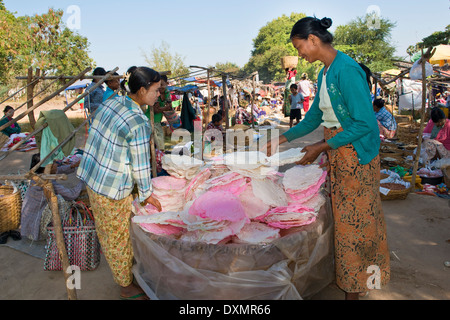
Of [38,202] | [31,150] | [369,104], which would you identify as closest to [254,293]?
[369,104]

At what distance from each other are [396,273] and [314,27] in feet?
6.72

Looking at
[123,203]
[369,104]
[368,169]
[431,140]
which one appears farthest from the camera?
[431,140]

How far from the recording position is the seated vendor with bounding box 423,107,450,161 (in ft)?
16.7

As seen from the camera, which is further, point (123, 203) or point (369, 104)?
point (123, 203)

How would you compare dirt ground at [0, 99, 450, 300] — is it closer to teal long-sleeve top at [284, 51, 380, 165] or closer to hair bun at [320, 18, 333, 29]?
teal long-sleeve top at [284, 51, 380, 165]

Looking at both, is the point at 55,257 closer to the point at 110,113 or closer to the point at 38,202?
the point at 38,202

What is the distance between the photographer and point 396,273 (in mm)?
2525

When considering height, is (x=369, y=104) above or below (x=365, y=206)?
above

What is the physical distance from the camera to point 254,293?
1.80m

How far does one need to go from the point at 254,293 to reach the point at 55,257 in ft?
6.44

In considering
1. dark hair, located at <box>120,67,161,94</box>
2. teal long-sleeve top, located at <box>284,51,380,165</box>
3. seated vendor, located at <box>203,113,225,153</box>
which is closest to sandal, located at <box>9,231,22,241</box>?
dark hair, located at <box>120,67,161,94</box>

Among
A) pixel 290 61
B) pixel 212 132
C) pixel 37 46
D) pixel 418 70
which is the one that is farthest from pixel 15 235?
pixel 37 46

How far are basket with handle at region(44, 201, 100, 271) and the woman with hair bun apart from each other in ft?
2.28

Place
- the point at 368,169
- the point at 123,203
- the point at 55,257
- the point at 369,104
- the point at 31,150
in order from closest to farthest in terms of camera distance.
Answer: the point at 369,104, the point at 368,169, the point at 123,203, the point at 55,257, the point at 31,150
